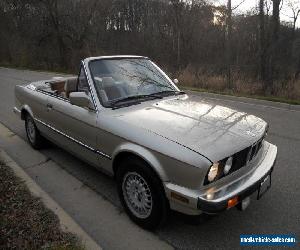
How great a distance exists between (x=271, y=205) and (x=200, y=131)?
4.70ft

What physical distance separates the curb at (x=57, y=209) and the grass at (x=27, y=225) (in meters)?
0.06

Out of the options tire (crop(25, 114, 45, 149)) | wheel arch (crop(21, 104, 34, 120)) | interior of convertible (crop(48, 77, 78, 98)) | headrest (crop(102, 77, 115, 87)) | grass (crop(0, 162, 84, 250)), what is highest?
headrest (crop(102, 77, 115, 87))

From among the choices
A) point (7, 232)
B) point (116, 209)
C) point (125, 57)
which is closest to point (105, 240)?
point (116, 209)

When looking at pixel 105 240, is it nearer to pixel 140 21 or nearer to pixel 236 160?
pixel 236 160

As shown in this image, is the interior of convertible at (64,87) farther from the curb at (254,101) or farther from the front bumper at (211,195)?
the curb at (254,101)

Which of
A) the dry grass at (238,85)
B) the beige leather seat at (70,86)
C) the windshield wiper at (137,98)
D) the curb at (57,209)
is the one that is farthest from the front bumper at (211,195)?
the dry grass at (238,85)

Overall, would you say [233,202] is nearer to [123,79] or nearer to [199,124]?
[199,124]

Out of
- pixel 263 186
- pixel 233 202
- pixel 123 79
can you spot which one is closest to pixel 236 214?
pixel 263 186

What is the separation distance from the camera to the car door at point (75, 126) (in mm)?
4341

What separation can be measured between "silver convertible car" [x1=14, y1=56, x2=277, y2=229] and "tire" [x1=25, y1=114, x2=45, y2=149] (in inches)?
39.8

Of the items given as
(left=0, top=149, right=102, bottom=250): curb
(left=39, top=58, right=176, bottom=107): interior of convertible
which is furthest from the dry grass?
(left=0, top=149, right=102, bottom=250): curb

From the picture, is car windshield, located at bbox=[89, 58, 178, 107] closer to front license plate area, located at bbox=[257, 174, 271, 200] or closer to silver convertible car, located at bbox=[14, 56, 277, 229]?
silver convertible car, located at bbox=[14, 56, 277, 229]

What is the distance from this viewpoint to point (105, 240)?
366 cm

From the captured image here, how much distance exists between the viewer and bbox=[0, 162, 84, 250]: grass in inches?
137
